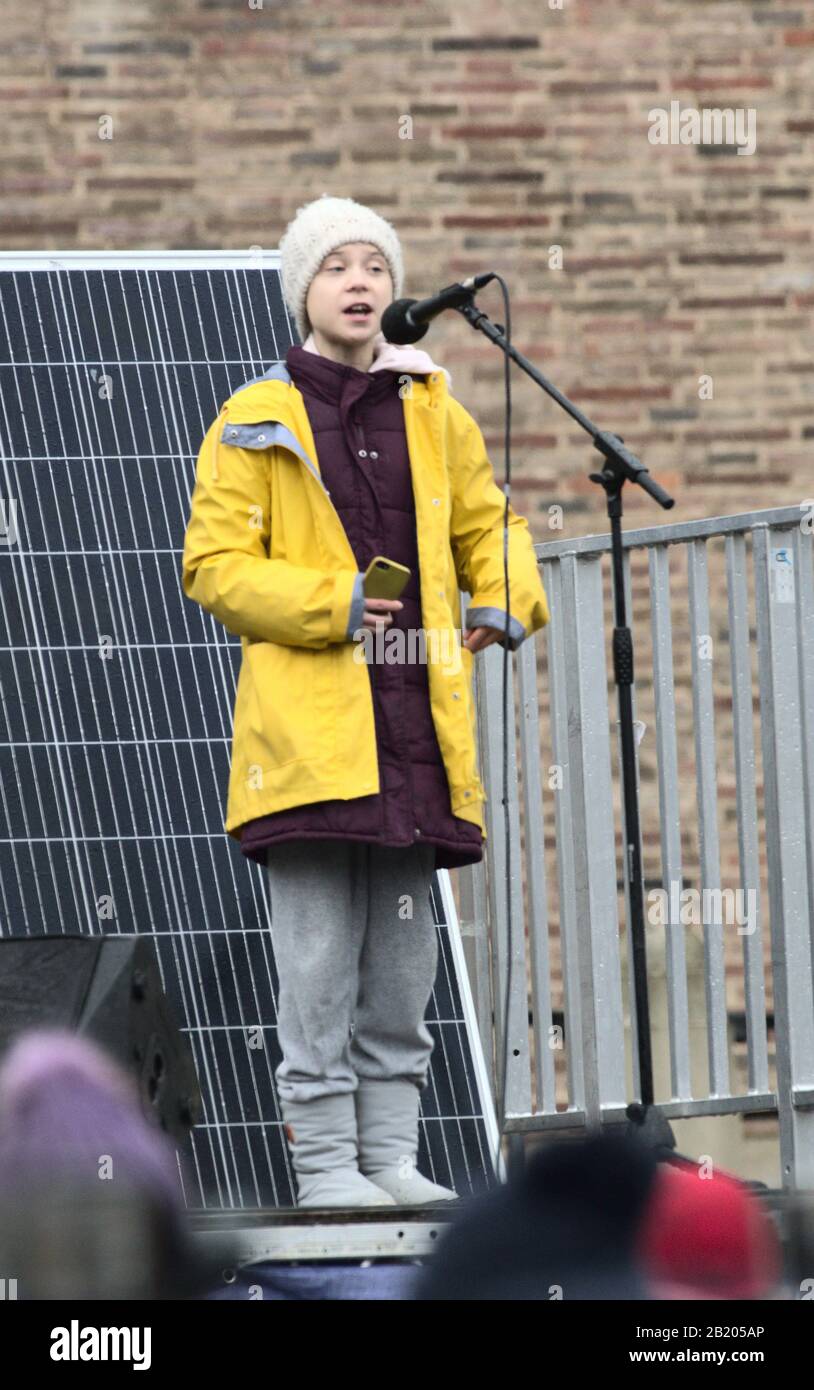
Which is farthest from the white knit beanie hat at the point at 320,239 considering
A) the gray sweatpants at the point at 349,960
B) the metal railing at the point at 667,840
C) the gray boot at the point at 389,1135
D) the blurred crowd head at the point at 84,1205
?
the blurred crowd head at the point at 84,1205

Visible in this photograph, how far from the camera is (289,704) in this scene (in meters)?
3.90

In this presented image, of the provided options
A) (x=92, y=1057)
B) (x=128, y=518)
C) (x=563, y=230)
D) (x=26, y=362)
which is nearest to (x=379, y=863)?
(x=92, y=1057)

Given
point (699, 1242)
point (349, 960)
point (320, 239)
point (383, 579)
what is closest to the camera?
point (699, 1242)

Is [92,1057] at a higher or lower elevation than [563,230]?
lower

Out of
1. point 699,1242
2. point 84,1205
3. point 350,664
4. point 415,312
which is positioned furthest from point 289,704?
point 699,1242

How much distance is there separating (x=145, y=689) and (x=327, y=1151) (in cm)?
164

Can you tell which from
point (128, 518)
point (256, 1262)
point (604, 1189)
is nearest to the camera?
point (604, 1189)

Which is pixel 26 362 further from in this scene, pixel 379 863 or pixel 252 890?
pixel 379 863

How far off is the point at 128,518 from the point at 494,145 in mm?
2763

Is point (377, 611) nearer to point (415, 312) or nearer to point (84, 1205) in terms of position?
point (415, 312)

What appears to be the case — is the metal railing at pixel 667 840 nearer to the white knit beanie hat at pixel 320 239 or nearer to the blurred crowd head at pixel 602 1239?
the white knit beanie hat at pixel 320 239

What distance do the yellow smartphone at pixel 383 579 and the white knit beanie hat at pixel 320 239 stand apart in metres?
0.63

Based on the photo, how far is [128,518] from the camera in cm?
545
